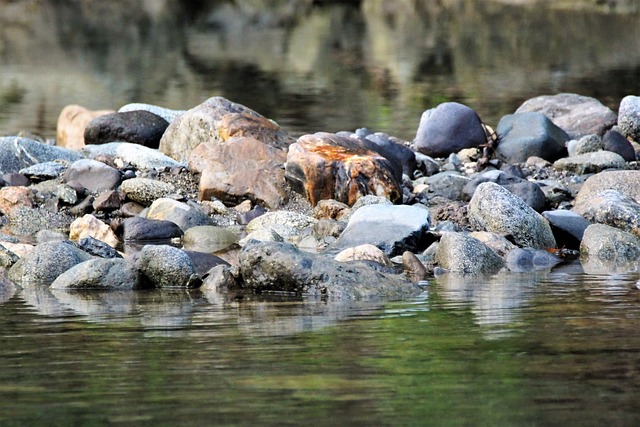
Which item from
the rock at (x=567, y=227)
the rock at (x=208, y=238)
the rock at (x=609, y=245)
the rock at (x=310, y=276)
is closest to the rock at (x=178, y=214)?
the rock at (x=208, y=238)

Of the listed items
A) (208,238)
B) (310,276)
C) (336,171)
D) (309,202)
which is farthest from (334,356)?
(309,202)

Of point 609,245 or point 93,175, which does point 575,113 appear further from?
point 609,245

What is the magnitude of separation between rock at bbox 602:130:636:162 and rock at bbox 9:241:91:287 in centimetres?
993

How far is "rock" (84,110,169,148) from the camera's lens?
1806 centimetres

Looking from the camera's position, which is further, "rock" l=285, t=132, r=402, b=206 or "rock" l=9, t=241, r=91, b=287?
"rock" l=285, t=132, r=402, b=206

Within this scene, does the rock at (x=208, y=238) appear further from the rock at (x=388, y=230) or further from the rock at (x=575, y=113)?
the rock at (x=575, y=113)

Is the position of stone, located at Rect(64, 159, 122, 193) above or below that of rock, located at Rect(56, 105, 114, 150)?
below

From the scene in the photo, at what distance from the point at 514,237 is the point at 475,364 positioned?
6369 mm

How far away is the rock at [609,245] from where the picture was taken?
1126cm

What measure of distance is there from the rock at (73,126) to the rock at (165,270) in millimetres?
10537

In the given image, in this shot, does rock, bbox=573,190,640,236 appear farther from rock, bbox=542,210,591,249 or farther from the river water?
the river water

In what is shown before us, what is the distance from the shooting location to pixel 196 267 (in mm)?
10125

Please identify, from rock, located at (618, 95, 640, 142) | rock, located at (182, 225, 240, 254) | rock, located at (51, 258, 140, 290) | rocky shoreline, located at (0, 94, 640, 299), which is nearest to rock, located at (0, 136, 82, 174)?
rocky shoreline, located at (0, 94, 640, 299)

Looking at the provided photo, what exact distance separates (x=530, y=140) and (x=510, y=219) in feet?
19.1
